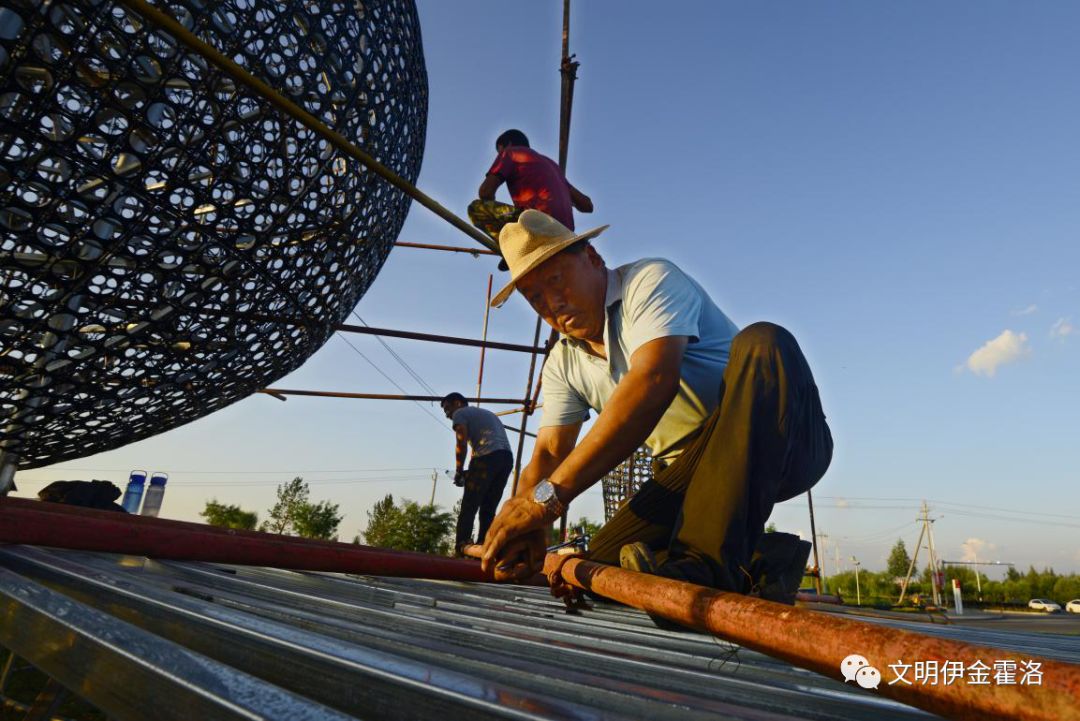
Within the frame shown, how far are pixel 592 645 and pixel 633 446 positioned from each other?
0.55 m

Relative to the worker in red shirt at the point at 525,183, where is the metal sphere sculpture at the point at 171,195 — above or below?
below

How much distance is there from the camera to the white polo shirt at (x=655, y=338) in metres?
1.81

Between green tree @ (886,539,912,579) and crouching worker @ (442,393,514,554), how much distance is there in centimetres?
5552

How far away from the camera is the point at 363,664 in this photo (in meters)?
0.67

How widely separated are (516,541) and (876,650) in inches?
43.9

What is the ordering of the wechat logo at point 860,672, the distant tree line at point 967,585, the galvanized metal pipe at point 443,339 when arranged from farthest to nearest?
the distant tree line at point 967,585 → the galvanized metal pipe at point 443,339 → the wechat logo at point 860,672

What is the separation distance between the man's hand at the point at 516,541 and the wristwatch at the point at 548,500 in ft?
0.04

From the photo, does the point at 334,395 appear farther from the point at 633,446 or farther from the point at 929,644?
the point at 929,644

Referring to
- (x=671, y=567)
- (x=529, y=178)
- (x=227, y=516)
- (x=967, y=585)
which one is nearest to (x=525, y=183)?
(x=529, y=178)

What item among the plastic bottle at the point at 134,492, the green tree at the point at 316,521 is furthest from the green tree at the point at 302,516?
the plastic bottle at the point at 134,492

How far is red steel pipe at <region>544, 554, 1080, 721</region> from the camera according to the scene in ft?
1.54

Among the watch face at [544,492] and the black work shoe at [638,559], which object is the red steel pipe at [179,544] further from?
the black work shoe at [638,559]

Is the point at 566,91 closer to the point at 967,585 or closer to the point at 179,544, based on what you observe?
the point at 179,544

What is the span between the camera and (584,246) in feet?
6.70
